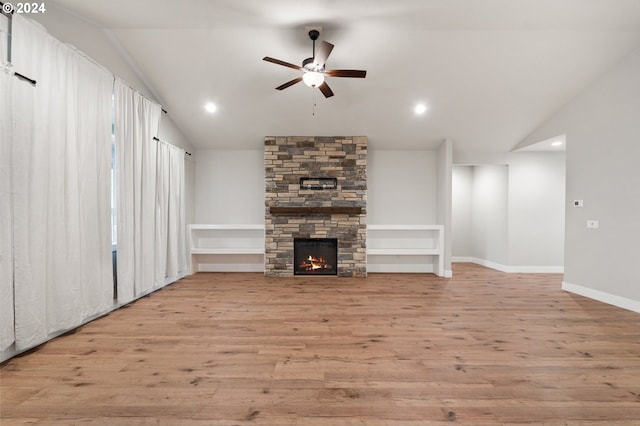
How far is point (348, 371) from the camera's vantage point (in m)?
1.95

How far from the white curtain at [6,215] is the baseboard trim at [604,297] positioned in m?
6.18

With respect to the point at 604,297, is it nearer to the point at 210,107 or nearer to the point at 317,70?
the point at 317,70

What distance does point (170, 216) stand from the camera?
4.46 metres

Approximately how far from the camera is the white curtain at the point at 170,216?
13.5 ft

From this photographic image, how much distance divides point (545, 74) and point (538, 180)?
2.46 metres

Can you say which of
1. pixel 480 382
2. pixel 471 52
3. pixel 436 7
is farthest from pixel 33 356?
pixel 471 52

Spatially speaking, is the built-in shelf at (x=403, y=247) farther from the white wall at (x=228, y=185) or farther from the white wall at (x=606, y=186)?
the white wall at (x=228, y=185)

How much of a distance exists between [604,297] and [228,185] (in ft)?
20.3

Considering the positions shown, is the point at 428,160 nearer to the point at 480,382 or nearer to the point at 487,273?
the point at 487,273

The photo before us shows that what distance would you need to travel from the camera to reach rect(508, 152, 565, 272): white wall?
5547 millimetres

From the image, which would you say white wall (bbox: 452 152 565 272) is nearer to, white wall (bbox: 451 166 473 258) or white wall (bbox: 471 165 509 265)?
white wall (bbox: 471 165 509 265)

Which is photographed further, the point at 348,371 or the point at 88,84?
the point at 88,84

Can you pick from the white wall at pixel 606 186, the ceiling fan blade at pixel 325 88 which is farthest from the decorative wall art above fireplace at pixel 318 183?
the white wall at pixel 606 186

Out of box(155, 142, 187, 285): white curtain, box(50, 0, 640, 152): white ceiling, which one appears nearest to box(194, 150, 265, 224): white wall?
box(50, 0, 640, 152): white ceiling
